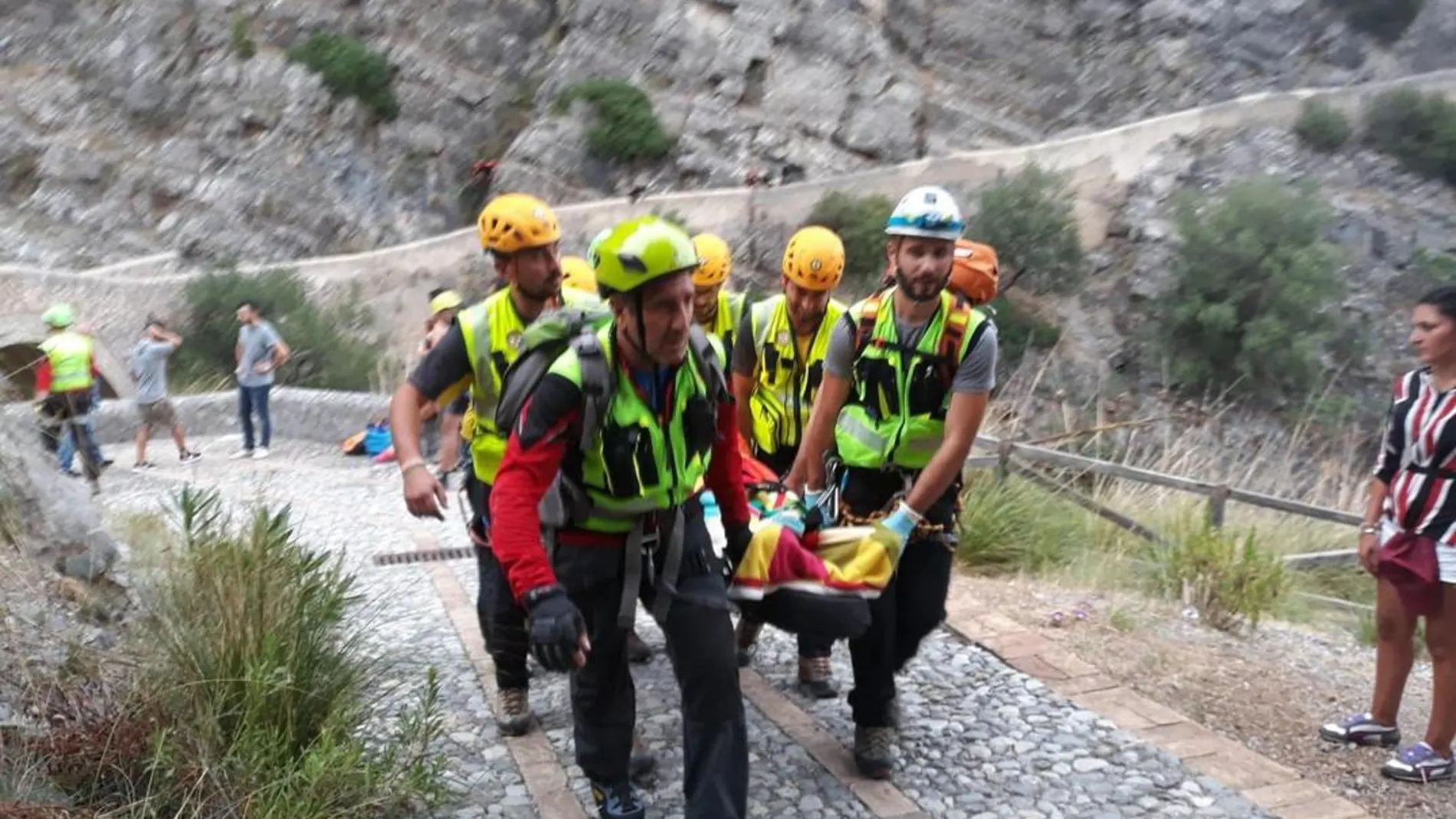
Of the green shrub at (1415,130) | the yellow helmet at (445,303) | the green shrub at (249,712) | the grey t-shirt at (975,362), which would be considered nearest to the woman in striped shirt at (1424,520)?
the grey t-shirt at (975,362)

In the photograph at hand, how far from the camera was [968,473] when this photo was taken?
887 centimetres

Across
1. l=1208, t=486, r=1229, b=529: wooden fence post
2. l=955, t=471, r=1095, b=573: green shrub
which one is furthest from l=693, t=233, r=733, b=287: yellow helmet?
l=1208, t=486, r=1229, b=529: wooden fence post

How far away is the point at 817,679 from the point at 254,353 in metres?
9.77

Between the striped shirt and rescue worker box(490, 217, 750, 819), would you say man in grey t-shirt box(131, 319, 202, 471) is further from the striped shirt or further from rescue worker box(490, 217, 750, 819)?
the striped shirt

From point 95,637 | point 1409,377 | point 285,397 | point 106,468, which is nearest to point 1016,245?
point 285,397

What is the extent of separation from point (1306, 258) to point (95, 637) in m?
29.4

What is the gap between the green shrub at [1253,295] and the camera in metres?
27.7

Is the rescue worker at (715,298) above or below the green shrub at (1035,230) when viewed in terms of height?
below

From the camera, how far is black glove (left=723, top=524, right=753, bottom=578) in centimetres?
341

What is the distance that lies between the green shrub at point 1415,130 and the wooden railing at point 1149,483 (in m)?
28.5

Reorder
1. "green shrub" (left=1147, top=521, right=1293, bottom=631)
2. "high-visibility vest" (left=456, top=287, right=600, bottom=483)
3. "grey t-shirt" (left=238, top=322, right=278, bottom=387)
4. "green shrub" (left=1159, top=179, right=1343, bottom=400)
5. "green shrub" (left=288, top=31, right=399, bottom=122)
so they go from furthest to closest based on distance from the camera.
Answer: "green shrub" (left=288, top=31, right=399, bottom=122)
"green shrub" (left=1159, top=179, right=1343, bottom=400)
"grey t-shirt" (left=238, top=322, right=278, bottom=387)
"green shrub" (left=1147, top=521, right=1293, bottom=631)
"high-visibility vest" (left=456, top=287, right=600, bottom=483)

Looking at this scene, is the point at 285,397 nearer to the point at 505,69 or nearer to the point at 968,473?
the point at 968,473

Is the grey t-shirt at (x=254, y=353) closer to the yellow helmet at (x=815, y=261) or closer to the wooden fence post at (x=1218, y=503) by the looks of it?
the yellow helmet at (x=815, y=261)

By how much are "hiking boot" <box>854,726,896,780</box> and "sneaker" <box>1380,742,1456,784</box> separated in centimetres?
185
